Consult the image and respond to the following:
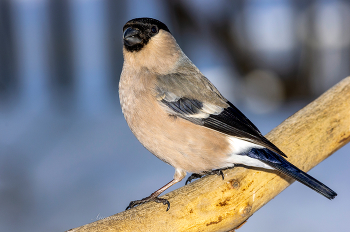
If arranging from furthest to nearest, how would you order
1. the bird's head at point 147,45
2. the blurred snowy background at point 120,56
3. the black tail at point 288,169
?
the blurred snowy background at point 120,56
the bird's head at point 147,45
the black tail at point 288,169

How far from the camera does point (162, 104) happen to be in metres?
2.00

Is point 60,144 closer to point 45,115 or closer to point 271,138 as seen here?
point 45,115

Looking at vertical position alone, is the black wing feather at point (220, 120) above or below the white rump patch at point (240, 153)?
above

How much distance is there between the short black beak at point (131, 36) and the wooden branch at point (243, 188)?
2.74 feet

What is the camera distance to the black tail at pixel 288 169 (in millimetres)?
1773

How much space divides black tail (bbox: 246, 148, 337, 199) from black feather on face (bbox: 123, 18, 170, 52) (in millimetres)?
842

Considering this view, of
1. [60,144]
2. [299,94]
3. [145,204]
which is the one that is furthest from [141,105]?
[299,94]

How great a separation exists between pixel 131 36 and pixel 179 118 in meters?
0.52

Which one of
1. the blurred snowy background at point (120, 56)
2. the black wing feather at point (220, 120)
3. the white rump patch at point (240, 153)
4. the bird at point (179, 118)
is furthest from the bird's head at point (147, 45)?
the blurred snowy background at point (120, 56)

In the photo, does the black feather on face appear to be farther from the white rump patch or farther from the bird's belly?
the white rump patch

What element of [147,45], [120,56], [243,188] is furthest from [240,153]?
[120,56]

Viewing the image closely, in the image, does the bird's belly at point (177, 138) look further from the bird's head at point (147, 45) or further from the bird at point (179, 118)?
the bird's head at point (147, 45)

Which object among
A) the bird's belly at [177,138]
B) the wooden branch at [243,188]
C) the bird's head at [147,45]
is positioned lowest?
the wooden branch at [243,188]

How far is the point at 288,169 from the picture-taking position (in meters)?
1.84
